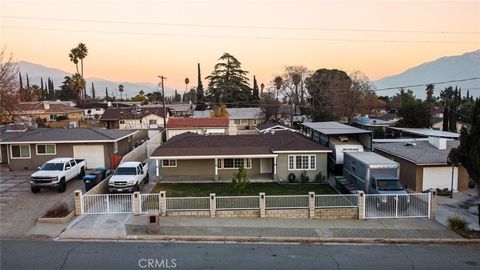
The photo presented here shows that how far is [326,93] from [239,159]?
4620cm

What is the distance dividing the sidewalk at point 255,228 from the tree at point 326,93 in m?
41.0

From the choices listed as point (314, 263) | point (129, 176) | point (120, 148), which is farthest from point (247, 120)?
point (314, 263)

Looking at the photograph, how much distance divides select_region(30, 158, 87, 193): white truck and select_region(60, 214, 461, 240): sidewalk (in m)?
4.93

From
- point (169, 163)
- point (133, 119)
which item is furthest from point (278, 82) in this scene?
point (169, 163)

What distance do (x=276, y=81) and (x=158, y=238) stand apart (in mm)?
72548

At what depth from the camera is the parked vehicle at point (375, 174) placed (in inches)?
819

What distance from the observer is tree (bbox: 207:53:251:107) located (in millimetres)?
91000

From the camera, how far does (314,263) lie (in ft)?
43.7

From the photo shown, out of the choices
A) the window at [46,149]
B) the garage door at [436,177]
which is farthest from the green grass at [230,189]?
the window at [46,149]

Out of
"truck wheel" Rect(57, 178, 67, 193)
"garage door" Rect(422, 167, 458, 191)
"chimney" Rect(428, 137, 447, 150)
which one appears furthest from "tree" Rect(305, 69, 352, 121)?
"truck wheel" Rect(57, 178, 67, 193)

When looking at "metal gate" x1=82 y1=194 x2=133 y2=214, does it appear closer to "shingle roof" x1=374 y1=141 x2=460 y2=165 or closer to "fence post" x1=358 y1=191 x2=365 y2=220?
"fence post" x1=358 y1=191 x2=365 y2=220

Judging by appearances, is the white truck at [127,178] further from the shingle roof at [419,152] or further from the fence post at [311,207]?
the shingle roof at [419,152]

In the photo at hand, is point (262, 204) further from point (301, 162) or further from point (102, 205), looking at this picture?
point (301, 162)

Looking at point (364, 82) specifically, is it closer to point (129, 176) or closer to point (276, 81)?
point (276, 81)
